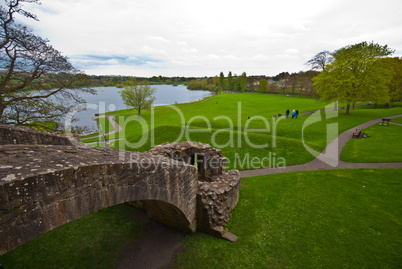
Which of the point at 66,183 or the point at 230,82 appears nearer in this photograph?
the point at 66,183

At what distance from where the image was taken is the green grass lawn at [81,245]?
7.40 metres

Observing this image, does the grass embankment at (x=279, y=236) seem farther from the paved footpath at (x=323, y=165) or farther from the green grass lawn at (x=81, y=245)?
the paved footpath at (x=323, y=165)

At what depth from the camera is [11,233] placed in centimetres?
297

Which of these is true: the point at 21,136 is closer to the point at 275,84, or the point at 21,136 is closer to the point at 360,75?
the point at 360,75

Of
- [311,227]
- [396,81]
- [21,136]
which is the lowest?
[311,227]

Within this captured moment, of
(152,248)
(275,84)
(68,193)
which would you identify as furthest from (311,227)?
(275,84)

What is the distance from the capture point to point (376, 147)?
18172 mm

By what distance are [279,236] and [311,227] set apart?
1887 millimetres

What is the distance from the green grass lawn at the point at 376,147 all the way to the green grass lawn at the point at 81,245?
60.2ft

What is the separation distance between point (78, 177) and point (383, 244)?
472 inches

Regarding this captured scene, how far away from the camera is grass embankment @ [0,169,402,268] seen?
24.6 ft

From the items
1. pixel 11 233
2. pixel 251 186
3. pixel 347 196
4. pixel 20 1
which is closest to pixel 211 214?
pixel 251 186

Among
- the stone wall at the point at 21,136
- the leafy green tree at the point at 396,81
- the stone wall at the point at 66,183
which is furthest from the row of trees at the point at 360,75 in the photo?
the stone wall at the point at 21,136

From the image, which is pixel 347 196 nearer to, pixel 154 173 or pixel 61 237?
pixel 154 173
